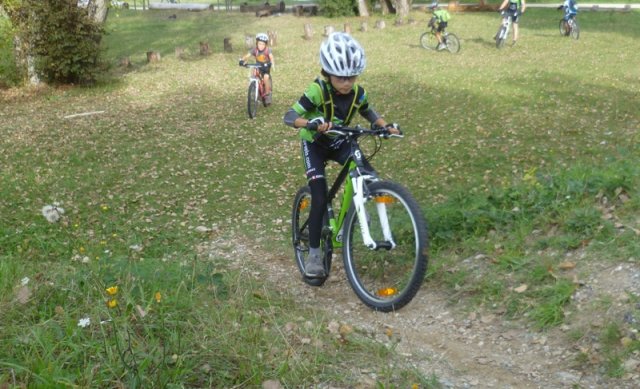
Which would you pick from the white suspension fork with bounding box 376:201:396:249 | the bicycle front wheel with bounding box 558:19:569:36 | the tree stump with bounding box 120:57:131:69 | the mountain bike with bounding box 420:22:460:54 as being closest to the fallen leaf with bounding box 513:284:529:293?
the white suspension fork with bounding box 376:201:396:249

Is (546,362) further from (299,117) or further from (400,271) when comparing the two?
(299,117)

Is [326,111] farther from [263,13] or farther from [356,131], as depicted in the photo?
[263,13]

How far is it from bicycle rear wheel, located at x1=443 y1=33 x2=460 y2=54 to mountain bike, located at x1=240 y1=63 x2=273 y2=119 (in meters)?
9.89

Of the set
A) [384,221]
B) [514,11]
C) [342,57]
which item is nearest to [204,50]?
[514,11]

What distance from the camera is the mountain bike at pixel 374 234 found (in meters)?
5.24

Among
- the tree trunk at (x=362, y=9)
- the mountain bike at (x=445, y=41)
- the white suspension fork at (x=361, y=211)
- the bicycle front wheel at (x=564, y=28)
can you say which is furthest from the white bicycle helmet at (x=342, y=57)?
the tree trunk at (x=362, y=9)

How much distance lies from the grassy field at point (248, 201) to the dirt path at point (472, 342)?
0.56 feet

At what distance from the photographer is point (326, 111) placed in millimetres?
5891

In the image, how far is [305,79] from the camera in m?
19.3

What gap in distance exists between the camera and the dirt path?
14.2 ft

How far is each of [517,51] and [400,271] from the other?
17806 mm

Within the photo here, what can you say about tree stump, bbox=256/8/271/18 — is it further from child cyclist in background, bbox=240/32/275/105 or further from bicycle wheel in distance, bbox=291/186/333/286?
bicycle wheel in distance, bbox=291/186/333/286

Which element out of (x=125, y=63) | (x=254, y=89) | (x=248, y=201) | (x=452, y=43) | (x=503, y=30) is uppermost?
(x=503, y=30)

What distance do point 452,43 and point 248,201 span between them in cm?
1550
